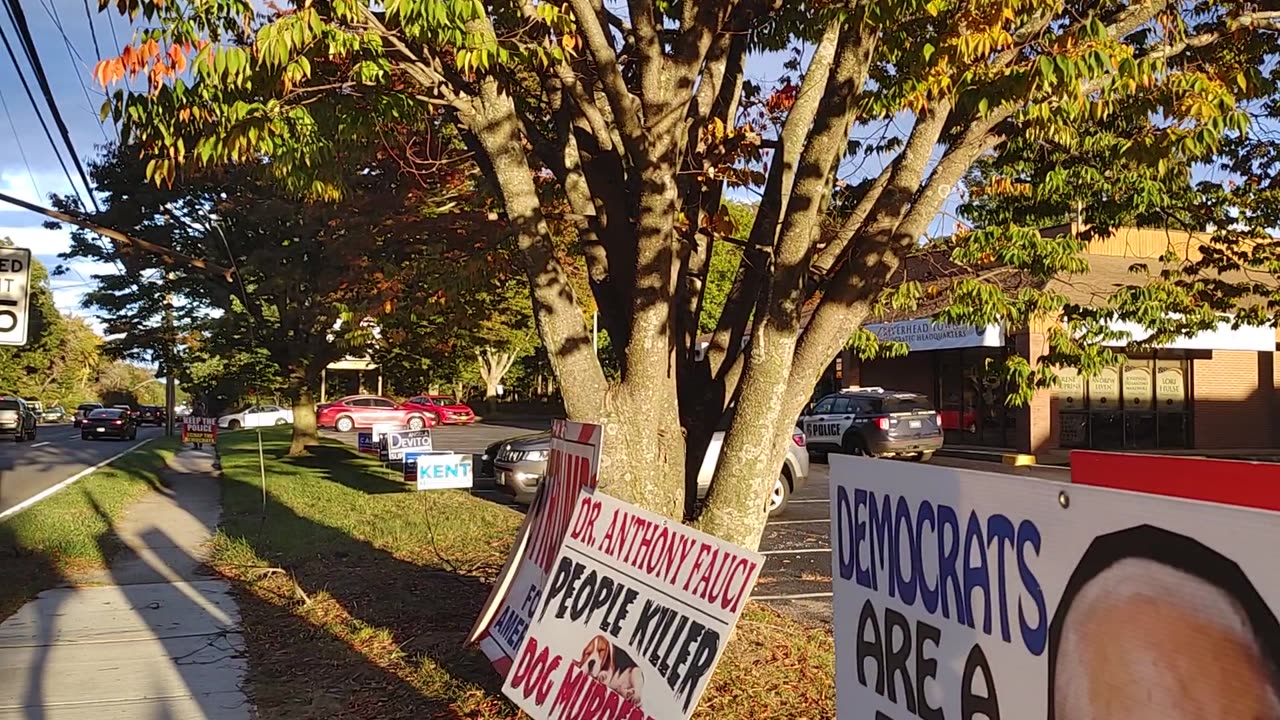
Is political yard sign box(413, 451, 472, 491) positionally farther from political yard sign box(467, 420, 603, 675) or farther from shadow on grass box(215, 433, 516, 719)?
political yard sign box(467, 420, 603, 675)

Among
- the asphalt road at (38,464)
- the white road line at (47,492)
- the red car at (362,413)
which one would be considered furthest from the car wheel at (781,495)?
the red car at (362,413)

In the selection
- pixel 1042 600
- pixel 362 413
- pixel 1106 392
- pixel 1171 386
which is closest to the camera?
pixel 1042 600

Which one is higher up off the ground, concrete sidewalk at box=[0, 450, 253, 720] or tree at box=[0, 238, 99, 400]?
tree at box=[0, 238, 99, 400]

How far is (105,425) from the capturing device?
4219cm

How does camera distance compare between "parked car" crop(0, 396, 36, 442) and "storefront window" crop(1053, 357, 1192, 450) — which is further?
"parked car" crop(0, 396, 36, 442)

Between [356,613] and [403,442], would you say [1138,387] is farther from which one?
[356,613]

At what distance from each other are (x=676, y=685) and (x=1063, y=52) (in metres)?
4.31

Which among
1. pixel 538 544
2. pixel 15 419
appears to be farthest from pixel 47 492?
pixel 15 419

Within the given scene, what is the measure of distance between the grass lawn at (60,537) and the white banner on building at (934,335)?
14.6 m

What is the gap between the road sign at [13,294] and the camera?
9859 mm

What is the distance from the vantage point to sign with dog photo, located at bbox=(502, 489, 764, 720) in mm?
3760

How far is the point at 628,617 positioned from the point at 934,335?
21.3m

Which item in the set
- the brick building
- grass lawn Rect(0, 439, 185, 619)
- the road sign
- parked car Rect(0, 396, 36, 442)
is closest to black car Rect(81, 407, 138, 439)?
parked car Rect(0, 396, 36, 442)

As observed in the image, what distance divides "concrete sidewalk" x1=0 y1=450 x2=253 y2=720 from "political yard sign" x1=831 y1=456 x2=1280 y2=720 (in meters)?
4.33
